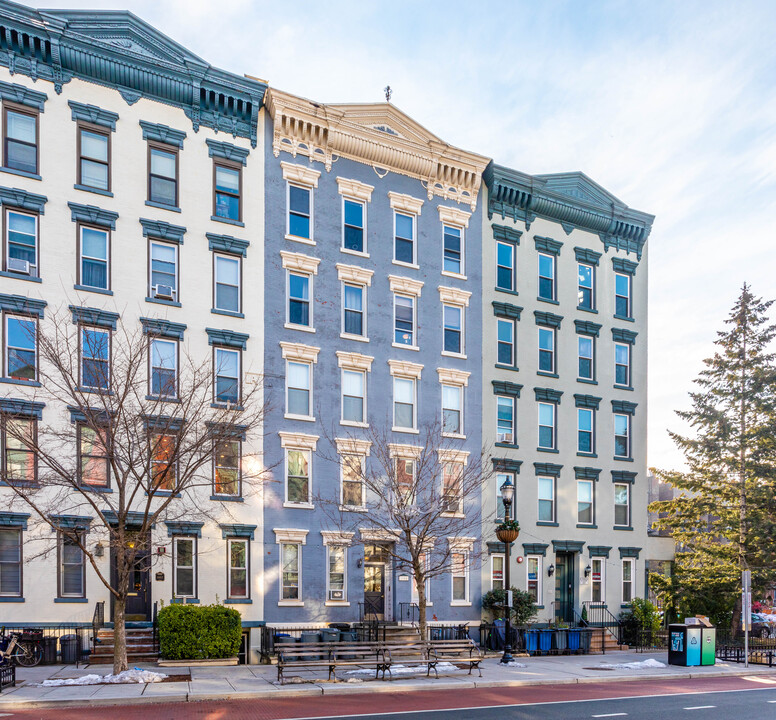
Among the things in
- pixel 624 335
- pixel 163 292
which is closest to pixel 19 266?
pixel 163 292

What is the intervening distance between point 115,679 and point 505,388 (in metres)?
19.3

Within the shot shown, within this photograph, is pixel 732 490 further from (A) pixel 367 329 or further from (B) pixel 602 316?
(A) pixel 367 329

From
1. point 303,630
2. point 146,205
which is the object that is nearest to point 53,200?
point 146,205

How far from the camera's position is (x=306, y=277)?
29375mm

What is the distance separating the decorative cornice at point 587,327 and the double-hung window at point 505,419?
4937 mm

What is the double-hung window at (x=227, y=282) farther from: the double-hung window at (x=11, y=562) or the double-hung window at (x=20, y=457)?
the double-hung window at (x=11, y=562)

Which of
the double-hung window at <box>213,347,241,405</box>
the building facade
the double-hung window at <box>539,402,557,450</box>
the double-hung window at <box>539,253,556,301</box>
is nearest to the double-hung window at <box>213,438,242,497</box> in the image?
the double-hung window at <box>213,347,241,405</box>

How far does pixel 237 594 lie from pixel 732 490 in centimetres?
2247

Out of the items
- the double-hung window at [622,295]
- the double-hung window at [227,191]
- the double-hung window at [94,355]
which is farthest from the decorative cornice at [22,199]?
the double-hung window at [622,295]

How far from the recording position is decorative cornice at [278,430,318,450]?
2798 cm

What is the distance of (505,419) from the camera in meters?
33.3

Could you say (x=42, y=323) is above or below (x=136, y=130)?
below

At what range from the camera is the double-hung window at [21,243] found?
79.2 ft

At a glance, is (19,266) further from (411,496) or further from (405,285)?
(411,496)
